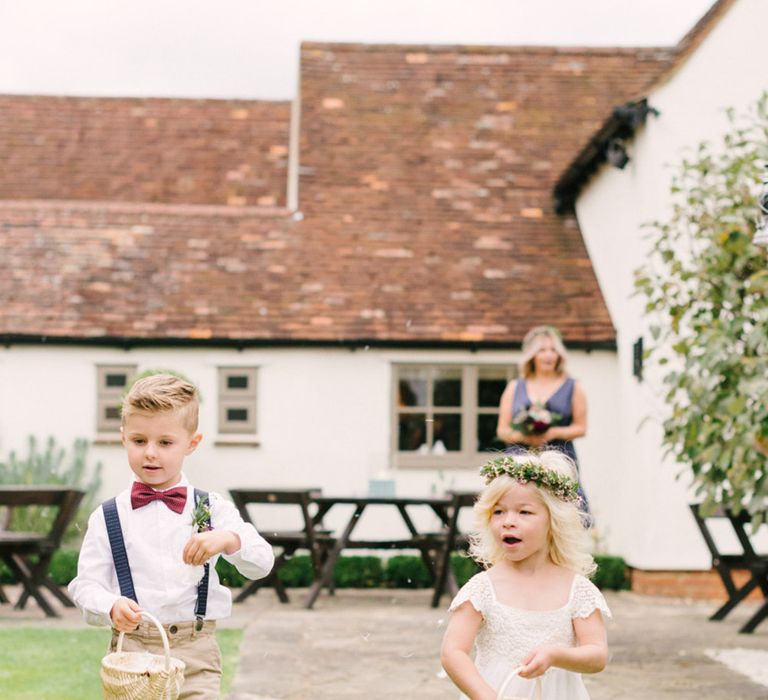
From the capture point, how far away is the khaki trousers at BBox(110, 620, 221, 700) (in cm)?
Result: 416

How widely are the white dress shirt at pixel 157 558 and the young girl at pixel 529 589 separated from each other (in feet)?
2.14

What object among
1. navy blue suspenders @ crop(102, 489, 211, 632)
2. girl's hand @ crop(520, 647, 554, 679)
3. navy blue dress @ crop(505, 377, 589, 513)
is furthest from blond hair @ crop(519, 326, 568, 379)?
girl's hand @ crop(520, 647, 554, 679)

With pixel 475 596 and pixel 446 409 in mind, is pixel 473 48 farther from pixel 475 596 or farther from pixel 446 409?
pixel 475 596

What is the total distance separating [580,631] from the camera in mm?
4102

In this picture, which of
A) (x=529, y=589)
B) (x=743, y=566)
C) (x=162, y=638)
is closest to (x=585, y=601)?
(x=529, y=589)

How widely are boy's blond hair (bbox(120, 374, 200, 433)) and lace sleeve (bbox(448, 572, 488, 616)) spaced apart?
0.95 meters

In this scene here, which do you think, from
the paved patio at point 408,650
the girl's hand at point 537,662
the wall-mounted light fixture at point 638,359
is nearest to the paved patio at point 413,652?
the paved patio at point 408,650

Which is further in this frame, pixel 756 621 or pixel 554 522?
pixel 756 621

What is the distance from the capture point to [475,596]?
162 inches

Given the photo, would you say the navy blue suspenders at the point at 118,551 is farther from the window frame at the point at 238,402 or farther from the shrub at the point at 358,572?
the window frame at the point at 238,402

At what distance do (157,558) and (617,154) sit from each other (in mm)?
10704

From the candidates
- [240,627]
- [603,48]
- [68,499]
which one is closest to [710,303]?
[240,627]

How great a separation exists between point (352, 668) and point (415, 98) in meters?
10.9

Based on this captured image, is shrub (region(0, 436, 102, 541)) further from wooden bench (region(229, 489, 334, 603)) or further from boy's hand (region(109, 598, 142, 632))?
boy's hand (region(109, 598, 142, 632))
